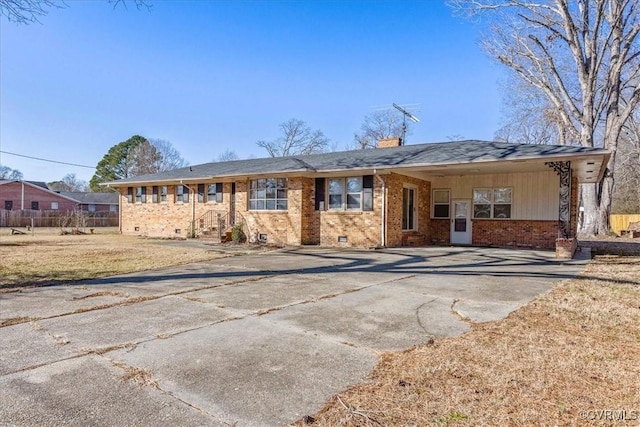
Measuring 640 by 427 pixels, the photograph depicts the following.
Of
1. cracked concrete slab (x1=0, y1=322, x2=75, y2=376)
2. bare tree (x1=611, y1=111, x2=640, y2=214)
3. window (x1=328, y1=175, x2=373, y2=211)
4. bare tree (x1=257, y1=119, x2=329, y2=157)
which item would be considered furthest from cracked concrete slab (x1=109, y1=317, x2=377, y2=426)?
bare tree (x1=257, y1=119, x2=329, y2=157)

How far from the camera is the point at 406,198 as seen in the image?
15078mm

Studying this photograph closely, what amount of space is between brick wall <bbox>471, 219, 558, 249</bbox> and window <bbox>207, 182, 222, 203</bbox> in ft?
37.2

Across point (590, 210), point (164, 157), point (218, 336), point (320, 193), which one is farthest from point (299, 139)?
point (218, 336)

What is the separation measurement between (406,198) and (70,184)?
75.1 meters

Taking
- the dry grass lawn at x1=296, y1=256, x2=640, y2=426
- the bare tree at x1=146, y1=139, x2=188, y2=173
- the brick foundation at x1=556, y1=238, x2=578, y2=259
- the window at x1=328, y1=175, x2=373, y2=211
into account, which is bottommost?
the dry grass lawn at x1=296, y1=256, x2=640, y2=426

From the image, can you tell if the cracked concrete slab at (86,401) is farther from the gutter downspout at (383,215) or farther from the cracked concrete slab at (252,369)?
the gutter downspout at (383,215)

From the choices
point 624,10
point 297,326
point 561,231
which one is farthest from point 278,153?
point 297,326

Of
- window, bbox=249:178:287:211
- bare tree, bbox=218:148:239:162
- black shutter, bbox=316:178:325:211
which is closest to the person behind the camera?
black shutter, bbox=316:178:325:211

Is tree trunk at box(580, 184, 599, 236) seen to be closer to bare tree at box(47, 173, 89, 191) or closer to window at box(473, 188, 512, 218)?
window at box(473, 188, 512, 218)

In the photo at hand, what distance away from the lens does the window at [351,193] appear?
1429cm

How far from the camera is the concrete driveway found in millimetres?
2615

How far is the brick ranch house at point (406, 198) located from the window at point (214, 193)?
0.10 m

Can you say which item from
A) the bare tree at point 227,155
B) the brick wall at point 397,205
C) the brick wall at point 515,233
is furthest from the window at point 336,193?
the bare tree at point 227,155

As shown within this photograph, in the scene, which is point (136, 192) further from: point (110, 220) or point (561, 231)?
point (561, 231)
